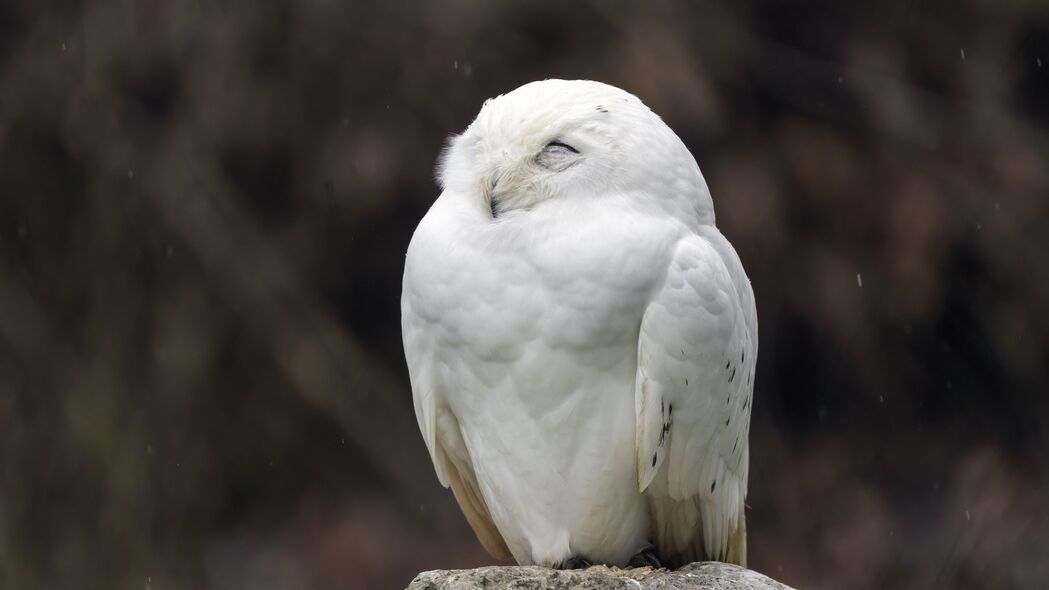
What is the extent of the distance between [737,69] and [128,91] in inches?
87.9

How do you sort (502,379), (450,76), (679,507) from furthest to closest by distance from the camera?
1. (450,76)
2. (679,507)
3. (502,379)

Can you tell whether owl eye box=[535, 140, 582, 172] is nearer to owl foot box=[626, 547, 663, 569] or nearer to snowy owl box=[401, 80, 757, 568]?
snowy owl box=[401, 80, 757, 568]

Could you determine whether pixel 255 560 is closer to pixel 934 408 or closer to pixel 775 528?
pixel 775 528

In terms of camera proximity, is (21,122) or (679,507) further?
(21,122)

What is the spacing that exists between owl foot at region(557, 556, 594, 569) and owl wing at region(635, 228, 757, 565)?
18 centimetres

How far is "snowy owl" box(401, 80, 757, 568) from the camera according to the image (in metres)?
2.89

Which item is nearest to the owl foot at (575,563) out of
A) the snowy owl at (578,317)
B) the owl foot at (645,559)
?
the snowy owl at (578,317)

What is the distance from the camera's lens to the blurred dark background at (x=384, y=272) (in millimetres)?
5449

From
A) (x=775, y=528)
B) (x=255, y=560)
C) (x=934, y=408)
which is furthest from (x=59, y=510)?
(x=934, y=408)

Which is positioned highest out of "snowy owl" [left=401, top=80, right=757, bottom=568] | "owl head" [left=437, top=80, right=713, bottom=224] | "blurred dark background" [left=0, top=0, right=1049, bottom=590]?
"owl head" [left=437, top=80, right=713, bottom=224]

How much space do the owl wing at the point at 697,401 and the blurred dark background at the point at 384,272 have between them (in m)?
2.33

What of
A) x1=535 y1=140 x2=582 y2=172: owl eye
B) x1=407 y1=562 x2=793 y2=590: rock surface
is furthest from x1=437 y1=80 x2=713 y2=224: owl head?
x1=407 y1=562 x2=793 y2=590: rock surface

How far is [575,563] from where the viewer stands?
317 cm

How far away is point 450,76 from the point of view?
5.43 m
